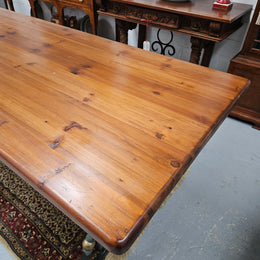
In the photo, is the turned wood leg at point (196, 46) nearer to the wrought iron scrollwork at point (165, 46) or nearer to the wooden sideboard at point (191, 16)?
the wooden sideboard at point (191, 16)

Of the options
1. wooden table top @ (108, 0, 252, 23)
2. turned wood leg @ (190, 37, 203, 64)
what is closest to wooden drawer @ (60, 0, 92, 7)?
wooden table top @ (108, 0, 252, 23)

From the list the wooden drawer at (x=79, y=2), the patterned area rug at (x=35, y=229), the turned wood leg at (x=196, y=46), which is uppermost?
the wooden drawer at (x=79, y=2)

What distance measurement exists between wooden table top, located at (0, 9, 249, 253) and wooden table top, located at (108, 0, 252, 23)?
638mm

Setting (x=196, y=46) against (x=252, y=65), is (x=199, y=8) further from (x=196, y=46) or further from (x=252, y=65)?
(x=252, y=65)

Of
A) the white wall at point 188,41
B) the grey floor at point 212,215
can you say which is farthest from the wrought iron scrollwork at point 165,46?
the grey floor at point 212,215

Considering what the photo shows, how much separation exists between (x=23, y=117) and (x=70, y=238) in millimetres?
593

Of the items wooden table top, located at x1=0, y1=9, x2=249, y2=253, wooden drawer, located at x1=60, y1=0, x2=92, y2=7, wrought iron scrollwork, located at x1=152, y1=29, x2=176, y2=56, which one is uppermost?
wooden table top, located at x1=0, y1=9, x2=249, y2=253

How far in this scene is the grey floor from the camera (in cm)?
99

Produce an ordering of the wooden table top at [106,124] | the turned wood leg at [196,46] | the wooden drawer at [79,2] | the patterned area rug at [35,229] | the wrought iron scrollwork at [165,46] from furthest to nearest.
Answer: the wrought iron scrollwork at [165,46] < the wooden drawer at [79,2] < the turned wood leg at [196,46] < the patterned area rug at [35,229] < the wooden table top at [106,124]

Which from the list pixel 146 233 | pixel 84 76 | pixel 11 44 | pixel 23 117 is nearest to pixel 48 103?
pixel 23 117

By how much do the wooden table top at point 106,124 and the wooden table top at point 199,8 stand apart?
638mm

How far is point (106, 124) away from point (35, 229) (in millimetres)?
680

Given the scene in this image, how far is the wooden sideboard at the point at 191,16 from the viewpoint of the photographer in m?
1.48

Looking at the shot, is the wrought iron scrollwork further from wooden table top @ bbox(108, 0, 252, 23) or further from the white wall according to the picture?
wooden table top @ bbox(108, 0, 252, 23)
